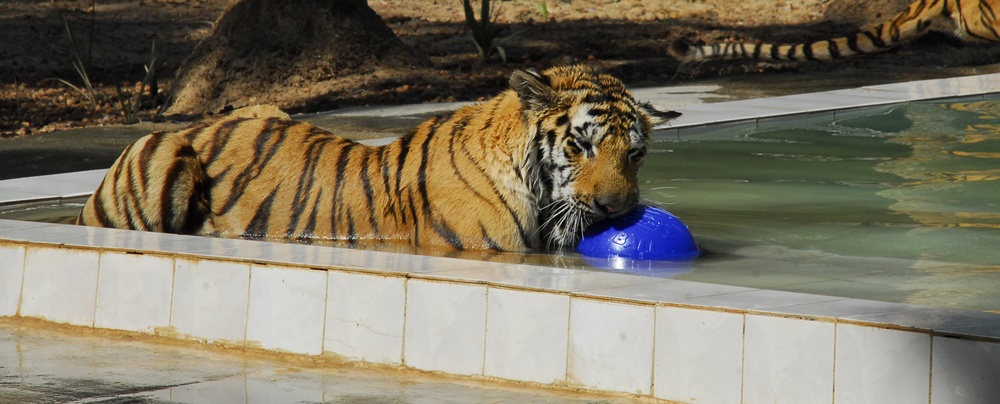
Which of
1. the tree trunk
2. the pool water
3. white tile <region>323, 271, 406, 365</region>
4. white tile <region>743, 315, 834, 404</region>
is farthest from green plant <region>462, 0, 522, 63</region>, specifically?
white tile <region>743, 315, 834, 404</region>

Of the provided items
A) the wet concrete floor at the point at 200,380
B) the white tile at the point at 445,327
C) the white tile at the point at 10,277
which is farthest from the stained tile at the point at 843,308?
the white tile at the point at 10,277

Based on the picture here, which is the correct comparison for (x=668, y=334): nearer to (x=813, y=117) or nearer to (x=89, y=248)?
(x=89, y=248)

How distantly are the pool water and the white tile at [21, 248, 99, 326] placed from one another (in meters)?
1.18

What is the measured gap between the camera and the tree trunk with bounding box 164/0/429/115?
12.1 m

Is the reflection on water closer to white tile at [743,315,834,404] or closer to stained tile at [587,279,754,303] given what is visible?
stained tile at [587,279,754,303]

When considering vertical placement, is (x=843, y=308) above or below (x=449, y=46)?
above

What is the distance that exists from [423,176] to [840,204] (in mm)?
2371

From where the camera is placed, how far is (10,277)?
192 inches

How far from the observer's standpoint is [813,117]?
33.3 ft

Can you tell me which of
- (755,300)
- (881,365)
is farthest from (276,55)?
(881,365)

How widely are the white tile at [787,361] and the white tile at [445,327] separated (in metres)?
0.84

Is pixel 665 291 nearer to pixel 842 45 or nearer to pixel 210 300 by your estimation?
pixel 210 300

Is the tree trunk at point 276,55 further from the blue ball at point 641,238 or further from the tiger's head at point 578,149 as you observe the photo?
the blue ball at point 641,238

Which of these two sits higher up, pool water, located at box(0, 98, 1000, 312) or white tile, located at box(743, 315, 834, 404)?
white tile, located at box(743, 315, 834, 404)
